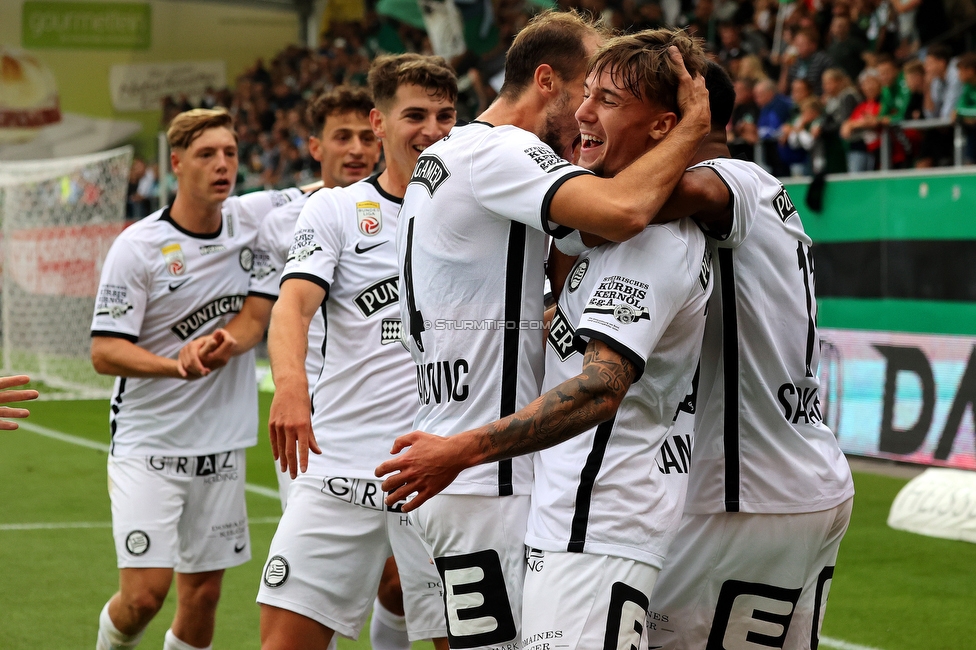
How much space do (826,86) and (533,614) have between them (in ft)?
35.3

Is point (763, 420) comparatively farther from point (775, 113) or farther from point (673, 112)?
point (775, 113)

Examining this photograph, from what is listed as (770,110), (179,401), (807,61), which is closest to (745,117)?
(770,110)

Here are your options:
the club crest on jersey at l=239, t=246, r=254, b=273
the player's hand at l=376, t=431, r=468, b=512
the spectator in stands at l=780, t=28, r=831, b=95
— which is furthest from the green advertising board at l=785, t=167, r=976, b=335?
the player's hand at l=376, t=431, r=468, b=512

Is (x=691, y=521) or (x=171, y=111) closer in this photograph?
(x=691, y=521)

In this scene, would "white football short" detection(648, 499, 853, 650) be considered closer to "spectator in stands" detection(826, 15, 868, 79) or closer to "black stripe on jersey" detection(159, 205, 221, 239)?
"black stripe on jersey" detection(159, 205, 221, 239)

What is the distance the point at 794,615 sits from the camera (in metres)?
3.10

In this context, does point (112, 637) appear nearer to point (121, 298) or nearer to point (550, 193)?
point (121, 298)

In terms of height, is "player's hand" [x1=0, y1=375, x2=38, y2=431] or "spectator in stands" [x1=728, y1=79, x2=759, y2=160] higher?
"spectator in stands" [x1=728, y1=79, x2=759, y2=160]

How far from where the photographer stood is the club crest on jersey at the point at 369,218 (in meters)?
4.18

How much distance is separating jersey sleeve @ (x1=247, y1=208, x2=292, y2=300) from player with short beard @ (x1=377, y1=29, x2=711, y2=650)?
268 cm

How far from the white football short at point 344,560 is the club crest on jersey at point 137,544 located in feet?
3.74

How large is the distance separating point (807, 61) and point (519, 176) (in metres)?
11.5

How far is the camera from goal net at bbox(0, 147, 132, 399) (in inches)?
663

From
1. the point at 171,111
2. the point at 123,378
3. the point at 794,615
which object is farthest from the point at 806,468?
the point at 171,111
